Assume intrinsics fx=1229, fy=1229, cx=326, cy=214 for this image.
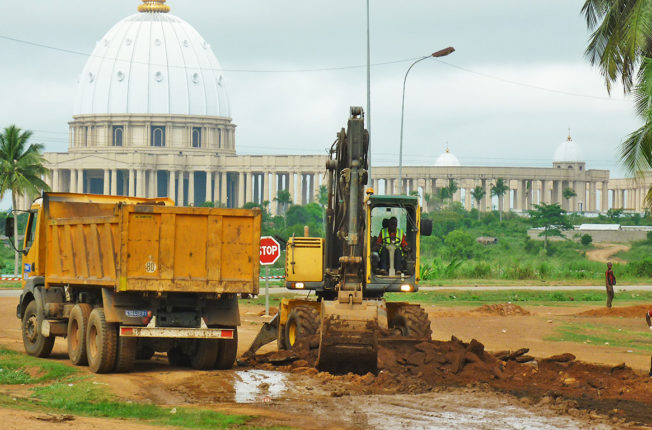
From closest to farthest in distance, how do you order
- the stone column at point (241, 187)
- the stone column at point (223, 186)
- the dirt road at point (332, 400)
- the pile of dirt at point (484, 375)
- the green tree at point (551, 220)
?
the dirt road at point (332, 400)
the pile of dirt at point (484, 375)
the green tree at point (551, 220)
the stone column at point (241, 187)
the stone column at point (223, 186)

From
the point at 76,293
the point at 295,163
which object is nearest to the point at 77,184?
the point at 295,163

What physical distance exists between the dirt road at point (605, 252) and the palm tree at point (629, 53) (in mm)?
54222

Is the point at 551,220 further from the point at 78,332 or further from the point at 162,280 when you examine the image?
the point at 162,280

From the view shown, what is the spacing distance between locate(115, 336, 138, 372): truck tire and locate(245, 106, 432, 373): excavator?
2759mm

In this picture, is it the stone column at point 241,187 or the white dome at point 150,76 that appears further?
the white dome at point 150,76

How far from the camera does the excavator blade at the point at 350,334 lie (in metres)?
18.4

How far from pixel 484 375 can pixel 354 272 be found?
2.62 m

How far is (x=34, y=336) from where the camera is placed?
23.0 metres

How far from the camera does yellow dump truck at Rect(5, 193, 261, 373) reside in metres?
19.5

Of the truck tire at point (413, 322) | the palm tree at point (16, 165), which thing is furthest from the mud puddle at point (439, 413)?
the palm tree at point (16, 165)

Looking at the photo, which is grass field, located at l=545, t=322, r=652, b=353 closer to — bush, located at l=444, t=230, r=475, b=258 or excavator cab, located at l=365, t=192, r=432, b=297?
excavator cab, located at l=365, t=192, r=432, b=297

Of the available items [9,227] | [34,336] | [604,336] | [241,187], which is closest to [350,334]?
[34,336]

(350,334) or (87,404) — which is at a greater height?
(350,334)

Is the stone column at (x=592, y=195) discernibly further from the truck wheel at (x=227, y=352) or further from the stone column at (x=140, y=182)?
the truck wheel at (x=227, y=352)
